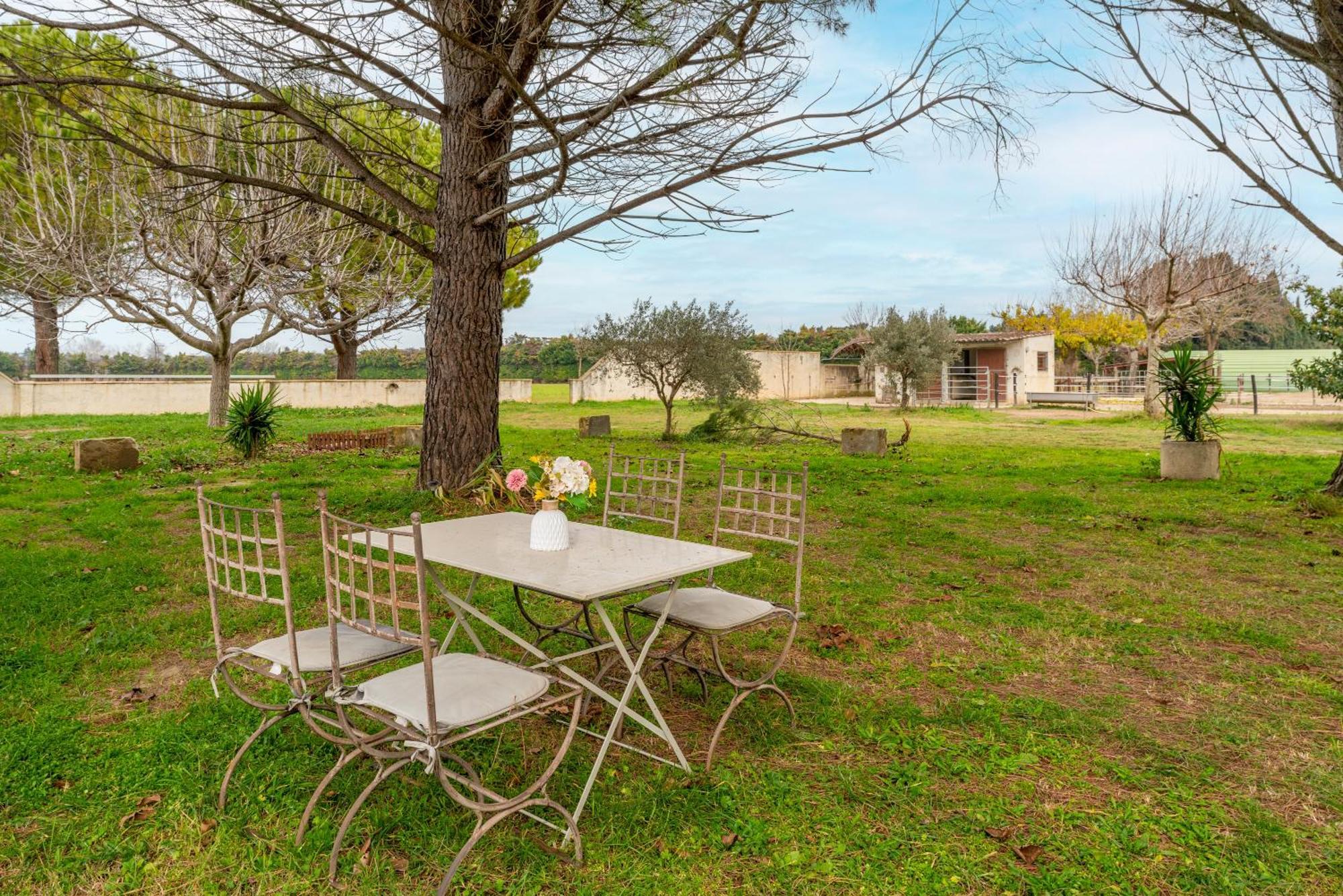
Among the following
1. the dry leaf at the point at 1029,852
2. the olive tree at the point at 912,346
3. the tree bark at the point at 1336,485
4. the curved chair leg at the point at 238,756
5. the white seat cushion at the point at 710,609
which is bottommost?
the dry leaf at the point at 1029,852

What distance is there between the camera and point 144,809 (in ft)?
8.21

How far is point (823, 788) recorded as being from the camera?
264cm

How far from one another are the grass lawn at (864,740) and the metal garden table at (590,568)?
229 millimetres

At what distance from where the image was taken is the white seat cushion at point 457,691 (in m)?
2.07

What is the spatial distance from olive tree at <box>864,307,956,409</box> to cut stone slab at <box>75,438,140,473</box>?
1811 centimetres

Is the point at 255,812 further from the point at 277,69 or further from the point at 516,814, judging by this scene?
the point at 277,69

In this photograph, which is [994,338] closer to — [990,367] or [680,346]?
[990,367]

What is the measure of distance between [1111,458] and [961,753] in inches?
406

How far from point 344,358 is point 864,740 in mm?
24673

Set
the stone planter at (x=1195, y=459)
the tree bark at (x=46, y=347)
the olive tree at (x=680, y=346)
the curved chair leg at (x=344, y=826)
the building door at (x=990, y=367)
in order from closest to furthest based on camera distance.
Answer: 1. the curved chair leg at (x=344, y=826)
2. the stone planter at (x=1195, y=459)
3. the olive tree at (x=680, y=346)
4. the tree bark at (x=46, y=347)
5. the building door at (x=990, y=367)

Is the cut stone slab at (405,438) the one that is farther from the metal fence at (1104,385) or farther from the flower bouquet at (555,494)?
the metal fence at (1104,385)

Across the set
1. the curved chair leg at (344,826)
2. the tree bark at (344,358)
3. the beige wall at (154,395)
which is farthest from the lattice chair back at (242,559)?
the tree bark at (344,358)

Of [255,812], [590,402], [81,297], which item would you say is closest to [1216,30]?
[255,812]

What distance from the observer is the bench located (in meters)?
24.0
